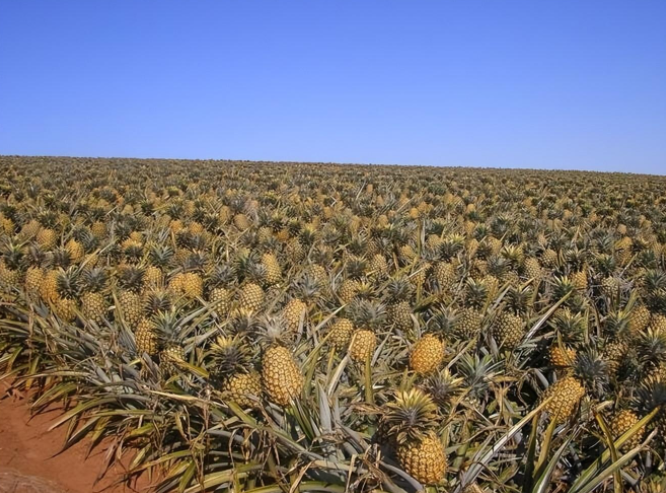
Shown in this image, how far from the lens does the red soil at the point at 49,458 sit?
3455 mm

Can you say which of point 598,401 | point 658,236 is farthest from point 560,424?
point 658,236

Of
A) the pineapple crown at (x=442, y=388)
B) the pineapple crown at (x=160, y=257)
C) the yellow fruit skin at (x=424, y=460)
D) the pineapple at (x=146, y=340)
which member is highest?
the pineapple crown at (x=160, y=257)

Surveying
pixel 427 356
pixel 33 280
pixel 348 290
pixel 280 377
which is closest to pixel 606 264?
pixel 348 290

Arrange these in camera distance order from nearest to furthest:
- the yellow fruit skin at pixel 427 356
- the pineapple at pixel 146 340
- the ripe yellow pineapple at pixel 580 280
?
the yellow fruit skin at pixel 427 356, the pineapple at pixel 146 340, the ripe yellow pineapple at pixel 580 280

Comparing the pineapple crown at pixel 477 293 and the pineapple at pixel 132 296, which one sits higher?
the pineapple crown at pixel 477 293

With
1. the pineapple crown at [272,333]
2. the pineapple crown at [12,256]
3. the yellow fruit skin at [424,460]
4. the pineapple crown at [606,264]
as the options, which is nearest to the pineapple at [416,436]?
the yellow fruit skin at [424,460]

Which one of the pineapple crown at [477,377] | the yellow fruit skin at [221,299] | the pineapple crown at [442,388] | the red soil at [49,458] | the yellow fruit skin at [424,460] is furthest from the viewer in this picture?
the yellow fruit skin at [221,299]

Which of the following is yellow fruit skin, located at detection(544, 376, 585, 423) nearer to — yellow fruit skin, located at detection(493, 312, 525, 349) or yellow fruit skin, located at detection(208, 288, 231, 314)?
yellow fruit skin, located at detection(493, 312, 525, 349)

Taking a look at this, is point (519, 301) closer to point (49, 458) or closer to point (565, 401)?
point (565, 401)

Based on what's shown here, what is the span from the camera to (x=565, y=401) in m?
3.14

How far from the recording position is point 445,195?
13852mm

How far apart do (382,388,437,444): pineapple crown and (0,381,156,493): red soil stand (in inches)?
77.8

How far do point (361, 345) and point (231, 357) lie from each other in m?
1.03

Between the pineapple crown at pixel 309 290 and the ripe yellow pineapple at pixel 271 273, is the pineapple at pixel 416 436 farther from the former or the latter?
the ripe yellow pineapple at pixel 271 273
